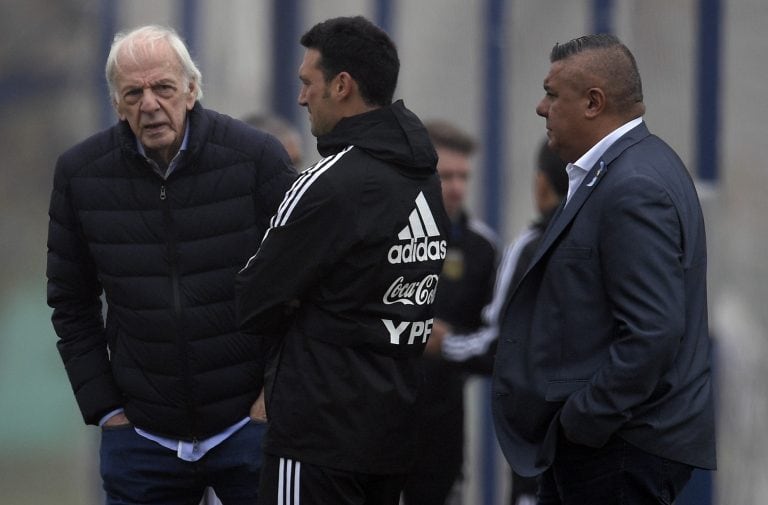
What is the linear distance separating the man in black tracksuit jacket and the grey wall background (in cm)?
185

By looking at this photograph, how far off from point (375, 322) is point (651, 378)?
734 mm

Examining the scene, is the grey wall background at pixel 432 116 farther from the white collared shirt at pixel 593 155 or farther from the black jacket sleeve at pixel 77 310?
the black jacket sleeve at pixel 77 310

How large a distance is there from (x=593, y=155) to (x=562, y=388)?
55 centimetres

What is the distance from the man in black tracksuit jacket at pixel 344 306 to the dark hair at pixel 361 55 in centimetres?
3

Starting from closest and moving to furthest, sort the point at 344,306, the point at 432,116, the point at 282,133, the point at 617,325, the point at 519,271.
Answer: the point at 617,325 → the point at 344,306 → the point at 519,271 → the point at 282,133 → the point at 432,116

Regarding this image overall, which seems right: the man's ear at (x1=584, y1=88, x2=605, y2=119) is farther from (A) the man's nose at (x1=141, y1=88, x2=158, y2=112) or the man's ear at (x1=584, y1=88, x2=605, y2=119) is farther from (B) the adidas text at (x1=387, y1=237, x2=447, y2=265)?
(A) the man's nose at (x1=141, y1=88, x2=158, y2=112)

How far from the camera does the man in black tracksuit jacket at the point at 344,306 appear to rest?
156 inches

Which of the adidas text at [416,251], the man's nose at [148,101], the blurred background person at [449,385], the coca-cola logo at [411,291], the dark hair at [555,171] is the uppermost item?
the man's nose at [148,101]

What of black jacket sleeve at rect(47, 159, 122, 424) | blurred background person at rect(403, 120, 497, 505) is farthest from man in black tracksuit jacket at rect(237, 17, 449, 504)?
blurred background person at rect(403, 120, 497, 505)

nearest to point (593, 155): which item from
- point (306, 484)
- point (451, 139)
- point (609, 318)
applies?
point (609, 318)

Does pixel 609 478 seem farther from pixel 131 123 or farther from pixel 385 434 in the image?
pixel 131 123

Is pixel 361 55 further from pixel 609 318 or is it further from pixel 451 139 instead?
pixel 451 139

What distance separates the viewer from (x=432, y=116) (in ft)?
25.2

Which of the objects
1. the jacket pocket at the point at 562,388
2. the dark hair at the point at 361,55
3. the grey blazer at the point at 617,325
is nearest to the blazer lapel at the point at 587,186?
the grey blazer at the point at 617,325
